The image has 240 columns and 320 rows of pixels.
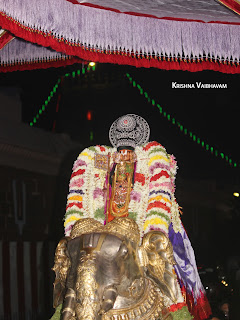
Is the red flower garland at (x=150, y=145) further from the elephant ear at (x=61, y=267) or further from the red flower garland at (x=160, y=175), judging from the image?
the elephant ear at (x=61, y=267)

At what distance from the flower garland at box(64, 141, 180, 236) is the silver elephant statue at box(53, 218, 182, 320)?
420 mm

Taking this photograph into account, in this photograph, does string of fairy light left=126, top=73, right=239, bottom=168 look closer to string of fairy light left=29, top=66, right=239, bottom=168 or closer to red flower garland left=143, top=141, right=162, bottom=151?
string of fairy light left=29, top=66, right=239, bottom=168

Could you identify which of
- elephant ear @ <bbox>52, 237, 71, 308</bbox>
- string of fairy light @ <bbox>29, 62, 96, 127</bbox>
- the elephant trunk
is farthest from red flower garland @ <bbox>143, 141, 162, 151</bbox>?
string of fairy light @ <bbox>29, 62, 96, 127</bbox>

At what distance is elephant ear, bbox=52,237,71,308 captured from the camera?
126 inches

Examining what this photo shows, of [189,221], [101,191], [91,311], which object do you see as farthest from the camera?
[189,221]

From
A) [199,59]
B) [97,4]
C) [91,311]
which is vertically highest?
[97,4]

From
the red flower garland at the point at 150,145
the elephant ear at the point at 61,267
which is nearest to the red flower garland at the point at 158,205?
the red flower garland at the point at 150,145

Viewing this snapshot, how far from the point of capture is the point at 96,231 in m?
3.18

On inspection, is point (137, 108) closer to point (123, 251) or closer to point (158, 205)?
point (158, 205)

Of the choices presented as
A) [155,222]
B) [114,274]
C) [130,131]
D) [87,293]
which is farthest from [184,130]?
[87,293]

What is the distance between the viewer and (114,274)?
298 centimetres

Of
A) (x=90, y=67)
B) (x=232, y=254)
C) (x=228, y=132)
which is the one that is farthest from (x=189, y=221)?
(x=90, y=67)

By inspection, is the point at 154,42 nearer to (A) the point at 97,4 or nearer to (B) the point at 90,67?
(A) the point at 97,4

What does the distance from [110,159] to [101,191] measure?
0.93 feet
